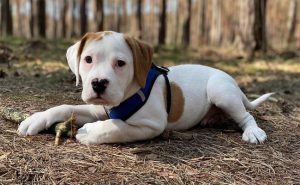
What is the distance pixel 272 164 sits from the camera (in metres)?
3.56

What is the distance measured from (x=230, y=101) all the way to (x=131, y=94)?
1.05 meters

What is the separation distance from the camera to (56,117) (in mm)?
3770

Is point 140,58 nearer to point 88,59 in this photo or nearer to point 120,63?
point 120,63

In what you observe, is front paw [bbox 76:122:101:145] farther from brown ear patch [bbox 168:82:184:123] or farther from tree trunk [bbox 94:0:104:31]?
tree trunk [bbox 94:0:104:31]

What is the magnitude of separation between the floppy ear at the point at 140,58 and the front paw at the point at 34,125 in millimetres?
848

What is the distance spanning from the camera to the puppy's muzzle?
3191mm

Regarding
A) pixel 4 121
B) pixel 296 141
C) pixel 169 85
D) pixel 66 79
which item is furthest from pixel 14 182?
pixel 66 79

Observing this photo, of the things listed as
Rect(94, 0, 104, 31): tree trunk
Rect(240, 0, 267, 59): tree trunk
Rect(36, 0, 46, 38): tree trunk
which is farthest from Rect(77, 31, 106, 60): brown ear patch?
Rect(94, 0, 104, 31): tree trunk

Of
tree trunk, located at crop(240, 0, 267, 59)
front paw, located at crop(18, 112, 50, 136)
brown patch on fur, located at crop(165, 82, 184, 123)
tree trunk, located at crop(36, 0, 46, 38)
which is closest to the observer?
front paw, located at crop(18, 112, 50, 136)

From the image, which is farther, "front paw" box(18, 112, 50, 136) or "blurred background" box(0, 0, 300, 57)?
"blurred background" box(0, 0, 300, 57)

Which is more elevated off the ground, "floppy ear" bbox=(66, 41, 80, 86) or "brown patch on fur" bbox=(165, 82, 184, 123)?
"floppy ear" bbox=(66, 41, 80, 86)

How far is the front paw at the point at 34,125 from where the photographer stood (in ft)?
12.1

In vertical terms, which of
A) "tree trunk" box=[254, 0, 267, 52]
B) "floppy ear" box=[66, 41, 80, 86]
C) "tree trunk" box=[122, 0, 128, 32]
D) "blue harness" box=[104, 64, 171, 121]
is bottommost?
"tree trunk" box=[122, 0, 128, 32]

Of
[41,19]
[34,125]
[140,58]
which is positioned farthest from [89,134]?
[41,19]
